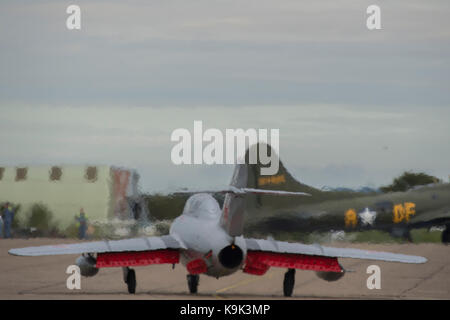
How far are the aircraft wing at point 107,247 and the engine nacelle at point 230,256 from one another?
1.86 m

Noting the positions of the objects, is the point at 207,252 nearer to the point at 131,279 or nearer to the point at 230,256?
the point at 230,256

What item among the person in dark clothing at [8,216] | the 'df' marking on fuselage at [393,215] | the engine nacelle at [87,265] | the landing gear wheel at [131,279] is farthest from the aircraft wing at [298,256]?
the person in dark clothing at [8,216]

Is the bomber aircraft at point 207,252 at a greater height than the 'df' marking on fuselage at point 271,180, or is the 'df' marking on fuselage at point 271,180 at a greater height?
the 'df' marking on fuselage at point 271,180

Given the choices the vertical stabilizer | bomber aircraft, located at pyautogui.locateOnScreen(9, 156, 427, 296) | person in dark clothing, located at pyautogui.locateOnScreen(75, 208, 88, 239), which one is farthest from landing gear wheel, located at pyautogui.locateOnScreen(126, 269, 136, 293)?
person in dark clothing, located at pyautogui.locateOnScreen(75, 208, 88, 239)

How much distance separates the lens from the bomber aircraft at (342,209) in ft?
141

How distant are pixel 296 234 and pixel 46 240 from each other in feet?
55.6

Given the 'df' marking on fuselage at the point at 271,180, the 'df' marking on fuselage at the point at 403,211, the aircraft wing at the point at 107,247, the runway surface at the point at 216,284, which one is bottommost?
the runway surface at the point at 216,284

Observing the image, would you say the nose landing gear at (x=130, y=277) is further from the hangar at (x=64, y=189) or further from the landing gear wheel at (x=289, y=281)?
the hangar at (x=64, y=189)

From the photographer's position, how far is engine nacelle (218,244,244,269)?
23.9m

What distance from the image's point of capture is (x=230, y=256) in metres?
24.0

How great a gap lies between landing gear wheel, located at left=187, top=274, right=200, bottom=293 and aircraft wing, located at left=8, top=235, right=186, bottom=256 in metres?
1.32

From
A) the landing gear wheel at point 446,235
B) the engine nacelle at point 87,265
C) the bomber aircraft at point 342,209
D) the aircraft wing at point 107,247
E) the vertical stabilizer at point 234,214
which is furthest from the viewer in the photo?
the landing gear wheel at point 446,235
